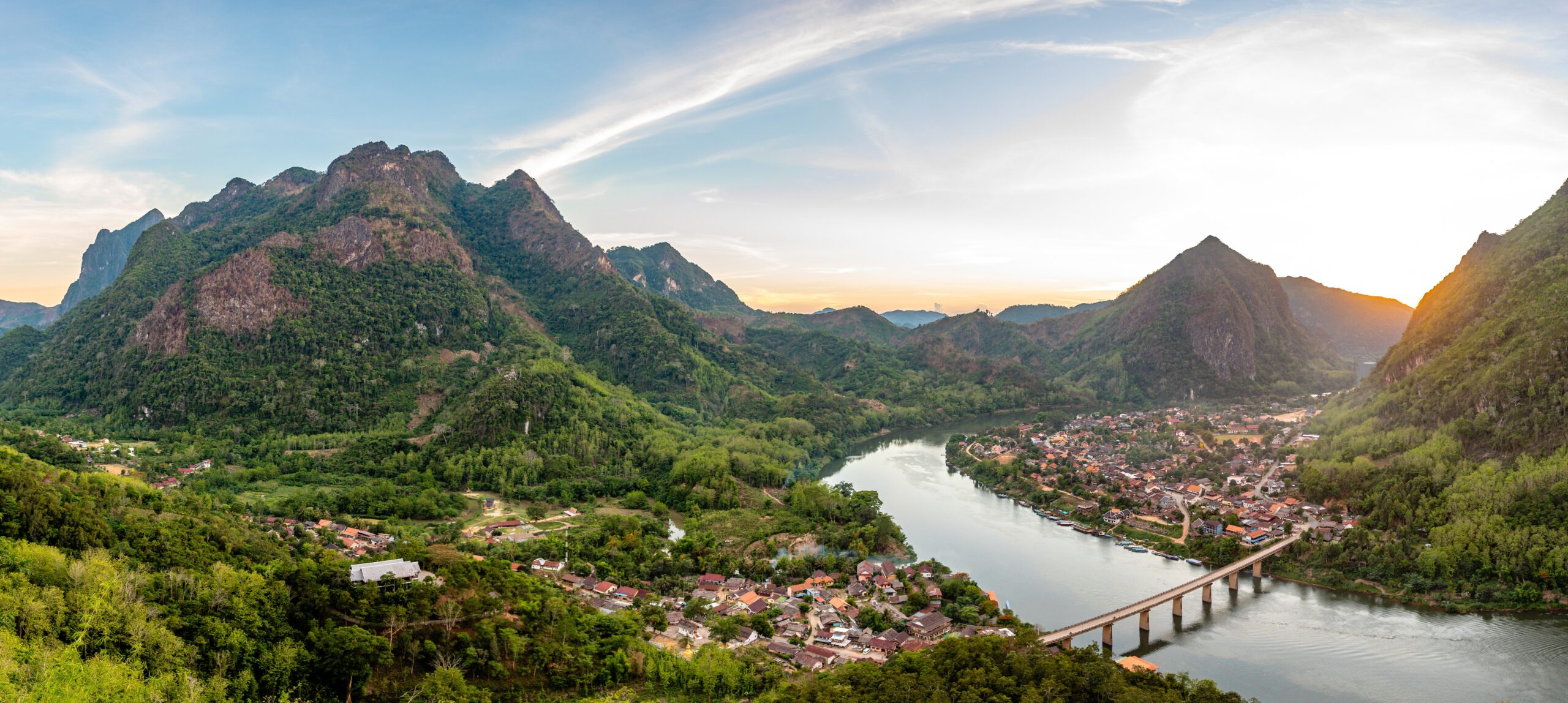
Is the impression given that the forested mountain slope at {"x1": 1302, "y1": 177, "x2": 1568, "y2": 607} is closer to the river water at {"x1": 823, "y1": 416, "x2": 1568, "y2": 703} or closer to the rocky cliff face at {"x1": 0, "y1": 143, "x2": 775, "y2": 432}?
the river water at {"x1": 823, "y1": 416, "x2": 1568, "y2": 703}

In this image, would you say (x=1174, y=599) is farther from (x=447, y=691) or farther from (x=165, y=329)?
(x=165, y=329)

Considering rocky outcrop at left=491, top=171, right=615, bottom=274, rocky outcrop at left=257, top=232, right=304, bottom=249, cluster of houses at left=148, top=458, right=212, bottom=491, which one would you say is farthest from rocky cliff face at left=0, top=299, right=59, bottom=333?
cluster of houses at left=148, top=458, right=212, bottom=491

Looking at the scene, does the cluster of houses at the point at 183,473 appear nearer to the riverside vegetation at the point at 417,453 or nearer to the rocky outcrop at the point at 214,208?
the riverside vegetation at the point at 417,453

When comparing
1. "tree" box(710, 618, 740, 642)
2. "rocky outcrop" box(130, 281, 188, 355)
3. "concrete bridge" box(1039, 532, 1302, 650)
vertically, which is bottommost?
"tree" box(710, 618, 740, 642)

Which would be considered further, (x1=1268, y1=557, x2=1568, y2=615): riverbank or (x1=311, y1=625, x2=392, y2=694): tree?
(x1=1268, y1=557, x2=1568, y2=615): riverbank

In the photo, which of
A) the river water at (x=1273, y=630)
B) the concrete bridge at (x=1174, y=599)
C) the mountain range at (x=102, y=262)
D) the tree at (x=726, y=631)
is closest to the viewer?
the river water at (x=1273, y=630)

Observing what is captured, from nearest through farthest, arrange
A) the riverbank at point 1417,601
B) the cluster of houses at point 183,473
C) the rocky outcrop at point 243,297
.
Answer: the riverbank at point 1417,601, the cluster of houses at point 183,473, the rocky outcrop at point 243,297

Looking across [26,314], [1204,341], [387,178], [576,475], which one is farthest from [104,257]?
[1204,341]

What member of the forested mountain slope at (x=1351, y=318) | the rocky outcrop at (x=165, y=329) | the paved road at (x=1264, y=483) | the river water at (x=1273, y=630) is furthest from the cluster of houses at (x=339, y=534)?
the forested mountain slope at (x=1351, y=318)
